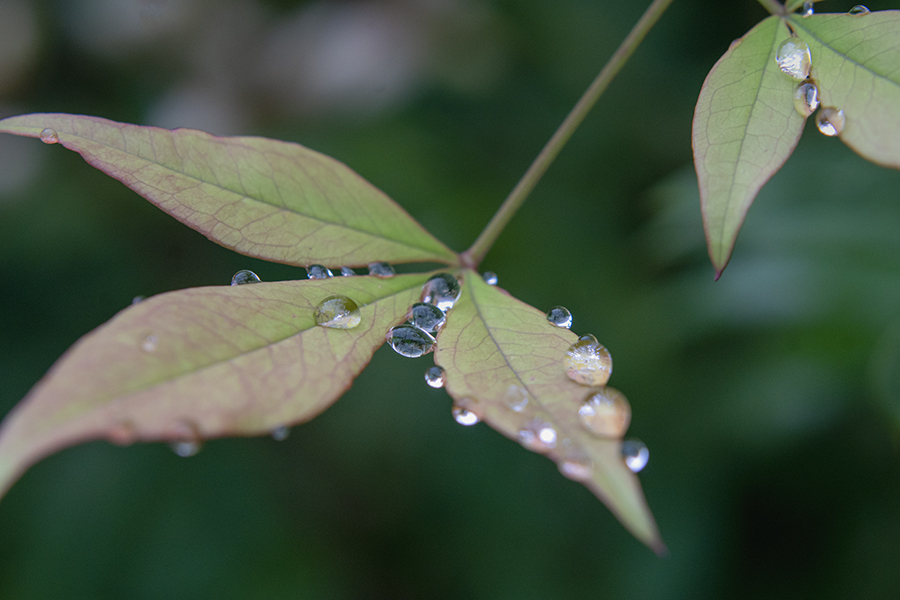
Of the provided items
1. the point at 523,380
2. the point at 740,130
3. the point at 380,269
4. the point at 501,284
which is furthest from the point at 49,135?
the point at 501,284

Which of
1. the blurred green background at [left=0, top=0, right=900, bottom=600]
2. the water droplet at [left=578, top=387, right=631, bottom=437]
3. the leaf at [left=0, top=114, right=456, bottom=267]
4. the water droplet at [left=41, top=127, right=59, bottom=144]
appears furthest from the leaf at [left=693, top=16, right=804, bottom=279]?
the blurred green background at [left=0, top=0, right=900, bottom=600]

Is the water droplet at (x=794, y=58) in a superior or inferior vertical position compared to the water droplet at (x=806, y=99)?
superior

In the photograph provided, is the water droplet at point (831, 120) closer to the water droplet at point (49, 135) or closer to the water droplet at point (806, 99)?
the water droplet at point (806, 99)

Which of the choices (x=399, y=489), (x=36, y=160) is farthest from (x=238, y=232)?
(x=36, y=160)

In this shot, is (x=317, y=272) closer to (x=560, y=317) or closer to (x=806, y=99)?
(x=560, y=317)

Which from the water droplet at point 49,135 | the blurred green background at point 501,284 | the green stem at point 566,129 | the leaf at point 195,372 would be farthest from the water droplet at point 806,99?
the blurred green background at point 501,284

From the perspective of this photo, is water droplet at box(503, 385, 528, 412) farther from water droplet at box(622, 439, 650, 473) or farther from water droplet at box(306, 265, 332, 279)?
water droplet at box(306, 265, 332, 279)
